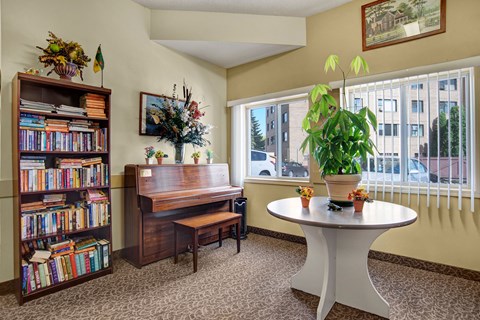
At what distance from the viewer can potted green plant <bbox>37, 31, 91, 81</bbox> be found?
2.30 metres

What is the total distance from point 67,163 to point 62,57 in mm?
969

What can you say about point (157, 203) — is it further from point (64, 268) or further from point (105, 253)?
point (64, 268)

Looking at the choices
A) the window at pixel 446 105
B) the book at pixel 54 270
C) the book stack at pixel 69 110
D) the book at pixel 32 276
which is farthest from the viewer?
the window at pixel 446 105

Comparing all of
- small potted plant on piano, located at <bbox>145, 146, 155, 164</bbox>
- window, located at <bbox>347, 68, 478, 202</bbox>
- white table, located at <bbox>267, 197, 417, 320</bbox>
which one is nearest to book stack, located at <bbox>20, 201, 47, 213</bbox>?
small potted plant on piano, located at <bbox>145, 146, 155, 164</bbox>

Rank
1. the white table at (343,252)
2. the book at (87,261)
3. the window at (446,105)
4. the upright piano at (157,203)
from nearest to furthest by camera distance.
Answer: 1. the white table at (343,252)
2. the book at (87,261)
3. the window at (446,105)
4. the upright piano at (157,203)

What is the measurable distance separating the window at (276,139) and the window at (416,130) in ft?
4.28

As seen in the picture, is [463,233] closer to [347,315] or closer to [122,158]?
[347,315]

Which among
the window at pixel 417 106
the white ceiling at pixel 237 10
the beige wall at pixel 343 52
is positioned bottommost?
the window at pixel 417 106

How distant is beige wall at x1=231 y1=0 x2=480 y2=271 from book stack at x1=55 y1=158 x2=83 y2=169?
2.51 meters

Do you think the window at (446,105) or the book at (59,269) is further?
the window at (446,105)

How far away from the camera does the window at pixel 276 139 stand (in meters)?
3.84

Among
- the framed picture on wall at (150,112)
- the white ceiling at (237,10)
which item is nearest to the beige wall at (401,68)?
the white ceiling at (237,10)

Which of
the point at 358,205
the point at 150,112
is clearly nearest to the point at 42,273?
the point at 150,112

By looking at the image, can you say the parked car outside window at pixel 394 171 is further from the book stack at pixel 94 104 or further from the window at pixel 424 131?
the book stack at pixel 94 104
